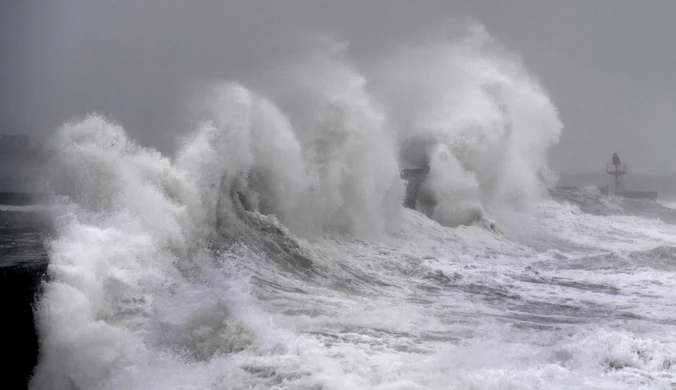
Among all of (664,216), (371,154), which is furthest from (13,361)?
(664,216)

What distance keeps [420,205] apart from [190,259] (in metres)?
10.2

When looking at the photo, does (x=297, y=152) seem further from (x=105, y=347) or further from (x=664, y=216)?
(x=664, y=216)

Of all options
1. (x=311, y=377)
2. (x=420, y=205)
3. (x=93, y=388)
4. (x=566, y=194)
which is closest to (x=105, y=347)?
(x=93, y=388)

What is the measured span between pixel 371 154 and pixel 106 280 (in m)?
9.37

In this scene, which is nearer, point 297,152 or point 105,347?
point 105,347

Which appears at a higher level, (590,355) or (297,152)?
(297,152)

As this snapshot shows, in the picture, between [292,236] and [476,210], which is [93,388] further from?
[476,210]

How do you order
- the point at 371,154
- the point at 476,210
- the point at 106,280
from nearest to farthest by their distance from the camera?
the point at 106,280, the point at 371,154, the point at 476,210

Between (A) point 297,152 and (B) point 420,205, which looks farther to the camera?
(B) point 420,205

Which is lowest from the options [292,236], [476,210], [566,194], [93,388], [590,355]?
[93,388]

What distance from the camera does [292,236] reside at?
32.8ft

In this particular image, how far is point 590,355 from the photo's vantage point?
547 centimetres

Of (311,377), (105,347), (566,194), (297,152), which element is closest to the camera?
(311,377)

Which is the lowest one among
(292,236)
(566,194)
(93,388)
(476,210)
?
(93,388)
